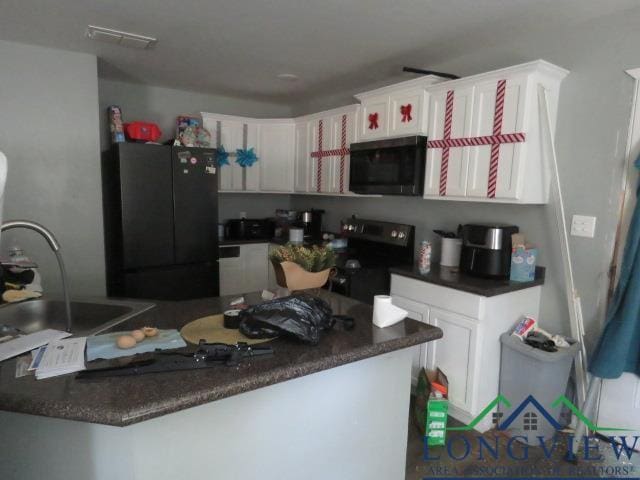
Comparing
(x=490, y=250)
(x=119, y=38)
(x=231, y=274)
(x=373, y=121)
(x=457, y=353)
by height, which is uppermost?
(x=119, y=38)

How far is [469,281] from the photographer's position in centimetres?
240

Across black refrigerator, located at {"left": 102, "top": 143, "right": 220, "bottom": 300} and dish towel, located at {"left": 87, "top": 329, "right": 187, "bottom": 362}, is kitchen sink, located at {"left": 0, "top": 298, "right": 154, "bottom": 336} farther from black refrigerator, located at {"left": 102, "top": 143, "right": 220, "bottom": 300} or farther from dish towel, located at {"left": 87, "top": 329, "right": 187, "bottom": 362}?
black refrigerator, located at {"left": 102, "top": 143, "right": 220, "bottom": 300}

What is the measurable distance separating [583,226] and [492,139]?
0.73 meters

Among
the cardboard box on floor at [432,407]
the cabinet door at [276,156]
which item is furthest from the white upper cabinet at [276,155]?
the cardboard box on floor at [432,407]

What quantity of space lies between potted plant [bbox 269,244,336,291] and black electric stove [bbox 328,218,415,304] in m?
1.11

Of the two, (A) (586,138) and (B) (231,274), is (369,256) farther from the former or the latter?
(A) (586,138)

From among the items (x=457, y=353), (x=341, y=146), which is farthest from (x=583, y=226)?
(x=341, y=146)

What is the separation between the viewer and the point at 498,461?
2.12m

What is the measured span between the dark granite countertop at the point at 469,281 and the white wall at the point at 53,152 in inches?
96.9

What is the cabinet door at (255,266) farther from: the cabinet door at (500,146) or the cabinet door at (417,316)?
the cabinet door at (500,146)

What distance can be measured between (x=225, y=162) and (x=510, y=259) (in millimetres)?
2774

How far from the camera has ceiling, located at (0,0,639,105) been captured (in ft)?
7.00

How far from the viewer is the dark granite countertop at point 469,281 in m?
2.26

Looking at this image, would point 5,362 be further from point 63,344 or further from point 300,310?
point 300,310
